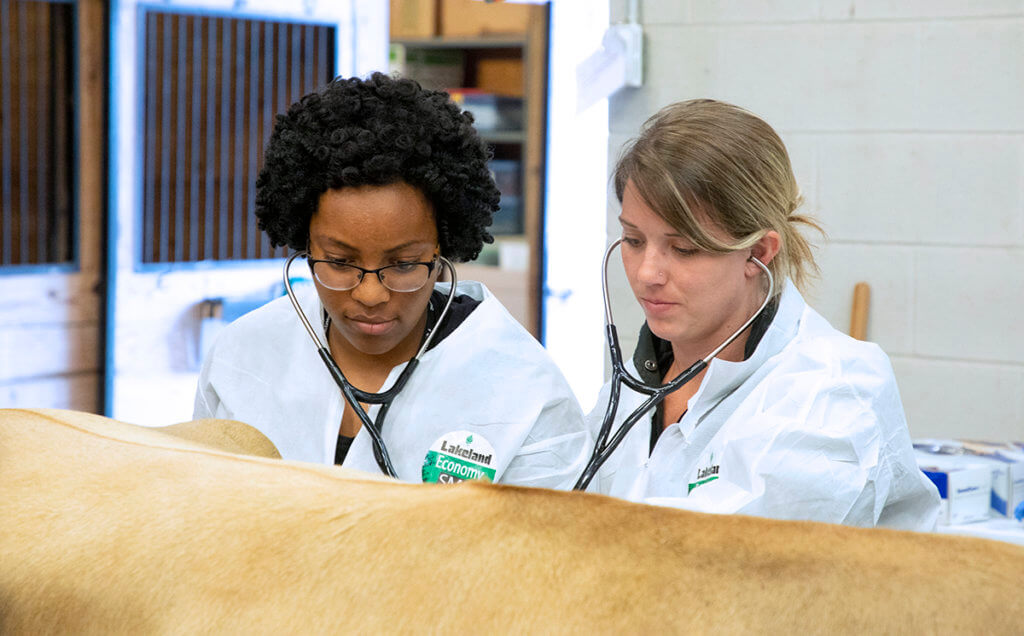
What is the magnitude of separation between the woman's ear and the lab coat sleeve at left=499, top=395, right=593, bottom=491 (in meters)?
0.27

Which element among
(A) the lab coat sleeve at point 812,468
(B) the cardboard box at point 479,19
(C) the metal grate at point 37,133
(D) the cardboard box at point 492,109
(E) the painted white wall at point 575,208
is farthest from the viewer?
(D) the cardboard box at point 492,109

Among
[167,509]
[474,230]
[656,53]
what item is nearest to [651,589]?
[167,509]

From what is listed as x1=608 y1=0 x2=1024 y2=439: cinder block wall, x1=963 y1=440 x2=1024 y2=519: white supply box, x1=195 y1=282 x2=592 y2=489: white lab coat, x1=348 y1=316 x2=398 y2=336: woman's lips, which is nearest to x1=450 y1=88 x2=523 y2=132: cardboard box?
x1=608 y1=0 x2=1024 y2=439: cinder block wall

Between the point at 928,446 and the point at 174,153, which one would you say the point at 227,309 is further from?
the point at 928,446

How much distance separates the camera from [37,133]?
299 cm

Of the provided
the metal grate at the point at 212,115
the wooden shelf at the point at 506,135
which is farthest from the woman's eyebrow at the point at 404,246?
the wooden shelf at the point at 506,135

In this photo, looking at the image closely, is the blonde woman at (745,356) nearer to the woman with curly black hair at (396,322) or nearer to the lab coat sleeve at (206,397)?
the woman with curly black hair at (396,322)

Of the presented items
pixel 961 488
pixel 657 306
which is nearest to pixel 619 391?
pixel 657 306

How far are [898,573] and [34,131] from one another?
3104 millimetres

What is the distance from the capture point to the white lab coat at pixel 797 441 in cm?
94

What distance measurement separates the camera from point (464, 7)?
4.23m

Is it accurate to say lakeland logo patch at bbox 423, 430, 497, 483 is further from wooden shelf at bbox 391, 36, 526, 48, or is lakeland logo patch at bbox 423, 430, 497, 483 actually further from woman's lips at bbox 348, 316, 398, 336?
wooden shelf at bbox 391, 36, 526, 48

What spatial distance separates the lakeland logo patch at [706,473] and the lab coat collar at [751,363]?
10 cm

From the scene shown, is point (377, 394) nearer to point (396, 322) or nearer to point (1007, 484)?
point (396, 322)
